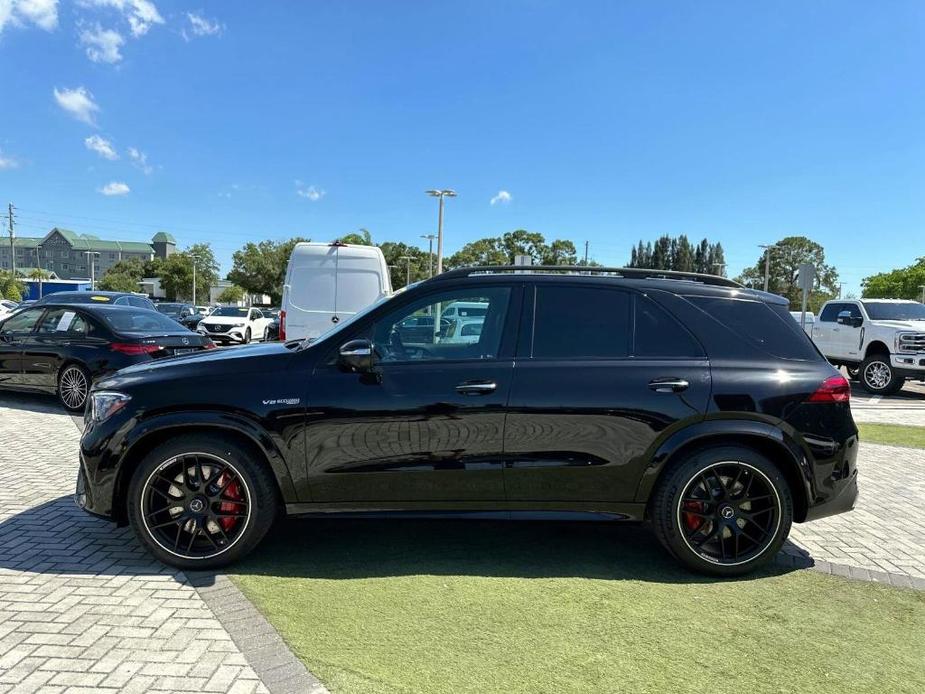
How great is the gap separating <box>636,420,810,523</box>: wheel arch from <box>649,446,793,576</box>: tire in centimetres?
4

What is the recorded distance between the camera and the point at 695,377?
3.75 meters

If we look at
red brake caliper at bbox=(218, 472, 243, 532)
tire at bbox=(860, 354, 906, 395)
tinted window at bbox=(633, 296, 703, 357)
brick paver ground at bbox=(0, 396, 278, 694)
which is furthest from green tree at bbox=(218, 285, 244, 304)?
tinted window at bbox=(633, 296, 703, 357)

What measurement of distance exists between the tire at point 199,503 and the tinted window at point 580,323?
1823 millimetres

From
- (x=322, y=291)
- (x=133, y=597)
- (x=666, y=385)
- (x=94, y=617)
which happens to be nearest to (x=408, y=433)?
(x=666, y=385)

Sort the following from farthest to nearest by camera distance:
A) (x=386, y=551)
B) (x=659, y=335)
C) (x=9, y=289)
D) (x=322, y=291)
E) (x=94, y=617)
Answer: (x=9, y=289) < (x=322, y=291) < (x=386, y=551) < (x=659, y=335) < (x=94, y=617)

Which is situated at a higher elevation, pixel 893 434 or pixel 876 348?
pixel 876 348

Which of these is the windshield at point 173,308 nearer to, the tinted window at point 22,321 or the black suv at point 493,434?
the tinted window at point 22,321

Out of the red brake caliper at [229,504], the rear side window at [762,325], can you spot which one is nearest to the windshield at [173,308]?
the red brake caliper at [229,504]

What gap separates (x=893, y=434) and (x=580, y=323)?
7.38 m

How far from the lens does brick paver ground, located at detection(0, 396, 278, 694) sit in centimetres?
268

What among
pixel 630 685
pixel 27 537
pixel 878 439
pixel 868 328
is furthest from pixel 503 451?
pixel 868 328

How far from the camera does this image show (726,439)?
3785 mm

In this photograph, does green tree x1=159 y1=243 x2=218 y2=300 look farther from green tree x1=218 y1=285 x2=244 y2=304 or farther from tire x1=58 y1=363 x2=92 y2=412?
tire x1=58 y1=363 x2=92 y2=412

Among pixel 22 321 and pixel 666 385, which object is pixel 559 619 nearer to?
pixel 666 385
